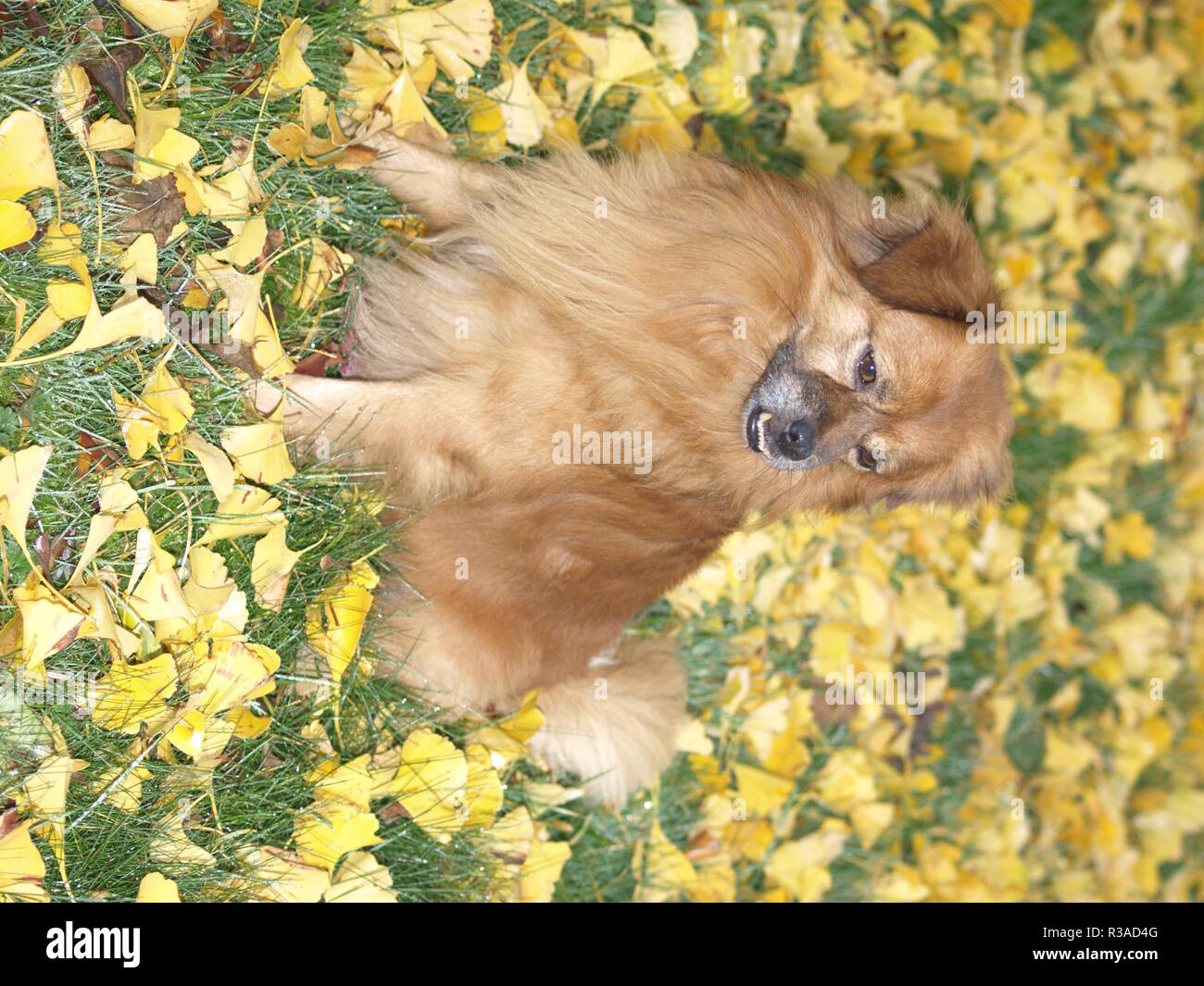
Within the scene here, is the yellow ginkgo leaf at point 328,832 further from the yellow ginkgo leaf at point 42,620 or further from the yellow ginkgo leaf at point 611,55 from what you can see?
the yellow ginkgo leaf at point 611,55

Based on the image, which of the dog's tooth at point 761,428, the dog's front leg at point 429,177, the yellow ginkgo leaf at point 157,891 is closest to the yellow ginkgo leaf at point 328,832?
the yellow ginkgo leaf at point 157,891

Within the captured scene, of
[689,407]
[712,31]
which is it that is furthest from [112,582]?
[712,31]

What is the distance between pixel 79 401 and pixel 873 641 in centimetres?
336

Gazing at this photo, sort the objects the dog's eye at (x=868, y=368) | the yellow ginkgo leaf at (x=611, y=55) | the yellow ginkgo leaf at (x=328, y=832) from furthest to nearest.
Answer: the yellow ginkgo leaf at (x=611, y=55) → the yellow ginkgo leaf at (x=328, y=832) → the dog's eye at (x=868, y=368)

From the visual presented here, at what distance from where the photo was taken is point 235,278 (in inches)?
120

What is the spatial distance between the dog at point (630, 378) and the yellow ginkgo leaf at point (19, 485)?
713 mm

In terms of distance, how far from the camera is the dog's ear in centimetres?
292

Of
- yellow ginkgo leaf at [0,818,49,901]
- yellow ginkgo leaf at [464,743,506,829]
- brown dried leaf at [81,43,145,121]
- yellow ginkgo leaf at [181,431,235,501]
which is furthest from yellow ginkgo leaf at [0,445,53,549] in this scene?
yellow ginkgo leaf at [464,743,506,829]

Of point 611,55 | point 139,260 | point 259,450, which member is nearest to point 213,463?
point 259,450

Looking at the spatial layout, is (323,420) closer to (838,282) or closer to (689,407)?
(689,407)

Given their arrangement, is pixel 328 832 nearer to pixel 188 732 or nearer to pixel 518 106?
pixel 188 732

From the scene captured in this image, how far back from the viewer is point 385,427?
10.00 feet

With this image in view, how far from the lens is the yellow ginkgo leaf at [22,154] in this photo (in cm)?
247

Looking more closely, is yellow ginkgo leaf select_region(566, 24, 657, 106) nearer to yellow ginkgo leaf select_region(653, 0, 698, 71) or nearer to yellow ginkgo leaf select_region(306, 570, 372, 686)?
yellow ginkgo leaf select_region(653, 0, 698, 71)
